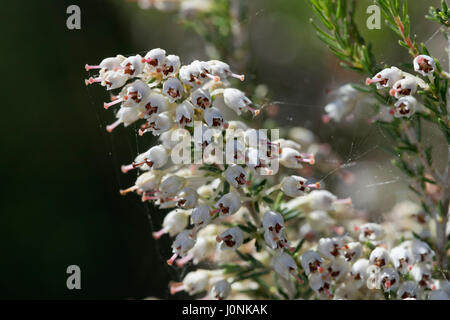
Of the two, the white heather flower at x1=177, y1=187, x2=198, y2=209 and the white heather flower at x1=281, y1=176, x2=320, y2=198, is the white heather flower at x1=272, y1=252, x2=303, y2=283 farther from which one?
the white heather flower at x1=177, y1=187, x2=198, y2=209

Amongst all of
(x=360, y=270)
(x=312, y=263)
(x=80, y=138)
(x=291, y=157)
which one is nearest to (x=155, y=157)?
(x=291, y=157)

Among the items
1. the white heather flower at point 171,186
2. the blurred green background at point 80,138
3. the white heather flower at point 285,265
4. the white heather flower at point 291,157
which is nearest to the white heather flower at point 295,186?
the white heather flower at point 291,157

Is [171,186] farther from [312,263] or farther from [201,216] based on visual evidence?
[312,263]

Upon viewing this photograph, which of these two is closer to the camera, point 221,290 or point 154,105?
point 154,105

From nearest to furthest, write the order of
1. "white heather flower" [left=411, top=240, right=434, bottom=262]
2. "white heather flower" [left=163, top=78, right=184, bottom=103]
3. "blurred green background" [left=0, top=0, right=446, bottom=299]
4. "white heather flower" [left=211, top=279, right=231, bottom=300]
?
"white heather flower" [left=163, top=78, right=184, bottom=103] < "white heather flower" [left=411, top=240, right=434, bottom=262] < "white heather flower" [left=211, top=279, right=231, bottom=300] < "blurred green background" [left=0, top=0, right=446, bottom=299]

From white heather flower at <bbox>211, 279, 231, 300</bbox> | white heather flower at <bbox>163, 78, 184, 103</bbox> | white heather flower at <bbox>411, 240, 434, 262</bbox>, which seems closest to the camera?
white heather flower at <bbox>163, 78, 184, 103</bbox>

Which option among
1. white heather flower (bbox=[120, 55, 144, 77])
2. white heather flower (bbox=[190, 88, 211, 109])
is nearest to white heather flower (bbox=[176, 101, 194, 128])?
white heather flower (bbox=[190, 88, 211, 109])
